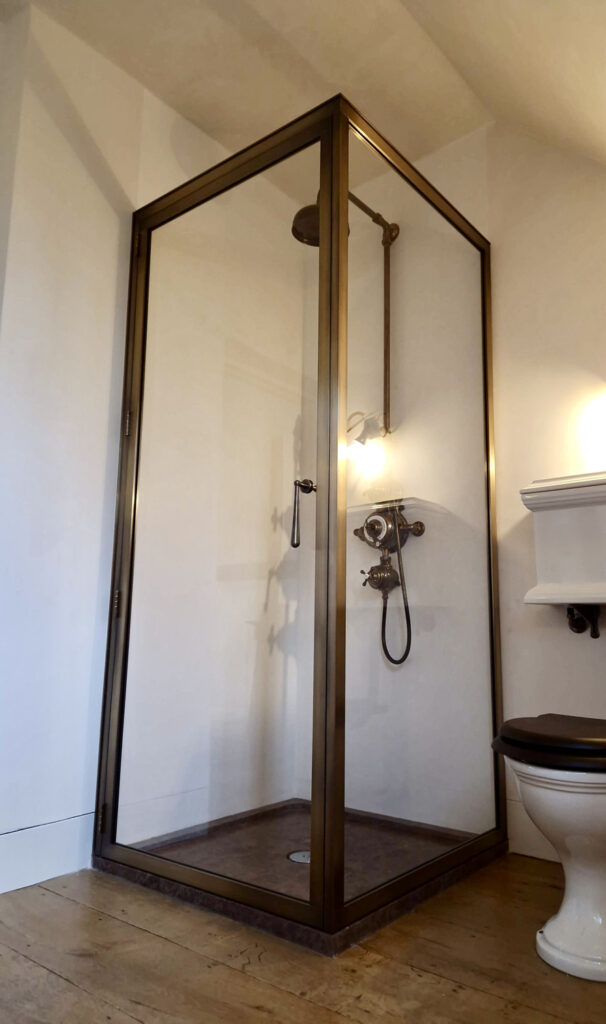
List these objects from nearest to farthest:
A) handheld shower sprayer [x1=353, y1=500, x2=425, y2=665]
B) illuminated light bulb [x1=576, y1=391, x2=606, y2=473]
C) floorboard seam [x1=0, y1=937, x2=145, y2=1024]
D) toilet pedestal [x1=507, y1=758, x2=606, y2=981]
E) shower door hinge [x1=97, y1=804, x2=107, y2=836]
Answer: floorboard seam [x1=0, y1=937, x2=145, y2=1024] < toilet pedestal [x1=507, y1=758, x2=606, y2=981] < handheld shower sprayer [x1=353, y1=500, x2=425, y2=665] < shower door hinge [x1=97, y1=804, x2=107, y2=836] < illuminated light bulb [x1=576, y1=391, x2=606, y2=473]

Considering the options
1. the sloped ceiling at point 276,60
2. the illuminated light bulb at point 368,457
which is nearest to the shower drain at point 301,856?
the illuminated light bulb at point 368,457

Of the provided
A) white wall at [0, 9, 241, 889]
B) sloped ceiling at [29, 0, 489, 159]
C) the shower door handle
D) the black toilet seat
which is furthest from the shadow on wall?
the black toilet seat

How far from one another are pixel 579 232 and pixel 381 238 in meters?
0.84

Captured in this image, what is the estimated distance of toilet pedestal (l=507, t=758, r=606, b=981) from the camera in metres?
1.59

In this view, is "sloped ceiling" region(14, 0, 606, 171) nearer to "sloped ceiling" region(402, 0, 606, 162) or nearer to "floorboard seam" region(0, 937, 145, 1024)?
"sloped ceiling" region(402, 0, 606, 162)

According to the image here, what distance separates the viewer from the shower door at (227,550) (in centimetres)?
185

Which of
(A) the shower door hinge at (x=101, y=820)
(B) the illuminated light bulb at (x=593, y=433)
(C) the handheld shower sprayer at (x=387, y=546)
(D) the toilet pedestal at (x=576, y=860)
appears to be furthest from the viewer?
(B) the illuminated light bulb at (x=593, y=433)

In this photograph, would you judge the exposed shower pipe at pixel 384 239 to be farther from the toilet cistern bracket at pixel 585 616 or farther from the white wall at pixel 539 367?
the toilet cistern bracket at pixel 585 616

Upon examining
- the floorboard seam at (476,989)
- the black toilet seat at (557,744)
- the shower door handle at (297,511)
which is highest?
the shower door handle at (297,511)

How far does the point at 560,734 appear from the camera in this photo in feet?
5.55

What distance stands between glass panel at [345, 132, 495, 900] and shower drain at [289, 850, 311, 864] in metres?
0.10

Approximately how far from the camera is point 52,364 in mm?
2246

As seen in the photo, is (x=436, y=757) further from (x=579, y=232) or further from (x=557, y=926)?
(x=579, y=232)

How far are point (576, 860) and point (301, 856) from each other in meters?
0.66
